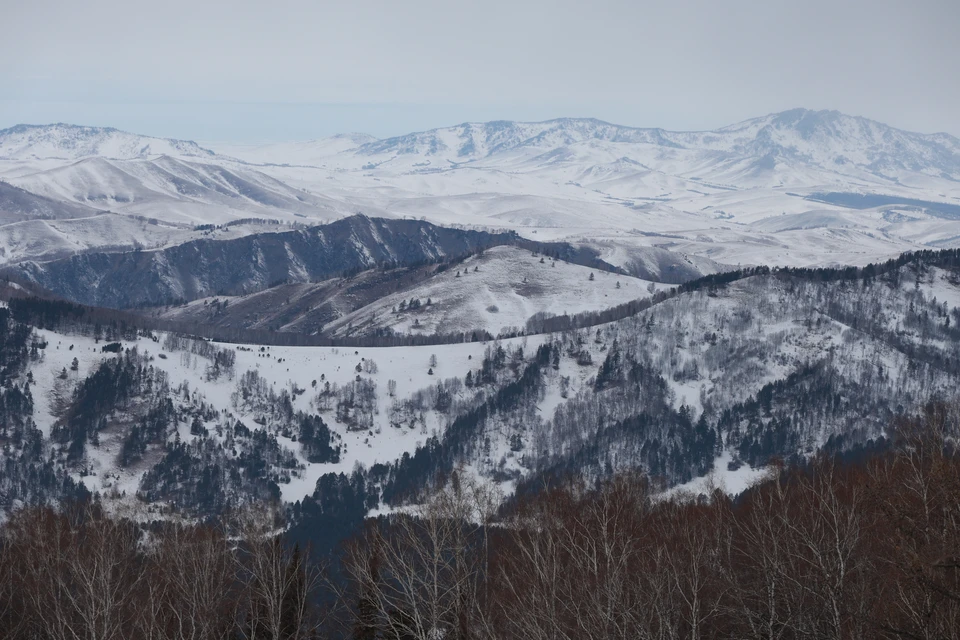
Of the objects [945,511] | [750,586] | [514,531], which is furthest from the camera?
[514,531]

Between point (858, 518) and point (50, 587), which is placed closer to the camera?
point (858, 518)

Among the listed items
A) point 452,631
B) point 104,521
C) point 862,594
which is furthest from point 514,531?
point 104,521

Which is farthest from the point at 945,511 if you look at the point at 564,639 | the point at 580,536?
the point at 580,536

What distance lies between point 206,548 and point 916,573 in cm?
4011

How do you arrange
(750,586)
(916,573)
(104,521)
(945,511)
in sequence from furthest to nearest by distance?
(104,521)
(750,586)
(945,511)
(916,573)

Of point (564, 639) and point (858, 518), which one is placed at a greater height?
point (858, 518)

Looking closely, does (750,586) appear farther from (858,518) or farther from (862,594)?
(862,594)

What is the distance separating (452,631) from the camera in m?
56.1

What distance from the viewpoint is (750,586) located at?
2387 inches

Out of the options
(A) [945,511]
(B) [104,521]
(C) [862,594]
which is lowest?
(B) [104,521]

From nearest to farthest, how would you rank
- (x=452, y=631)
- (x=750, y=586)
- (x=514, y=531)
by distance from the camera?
1. (x=452, y=631)
2. (x=750, y=586)
3. (x=514, y=531)

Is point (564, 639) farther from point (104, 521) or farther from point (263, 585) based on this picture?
point (104, 521)

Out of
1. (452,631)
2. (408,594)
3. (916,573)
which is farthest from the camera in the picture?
(452,631)

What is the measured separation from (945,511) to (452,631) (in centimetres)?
2310
